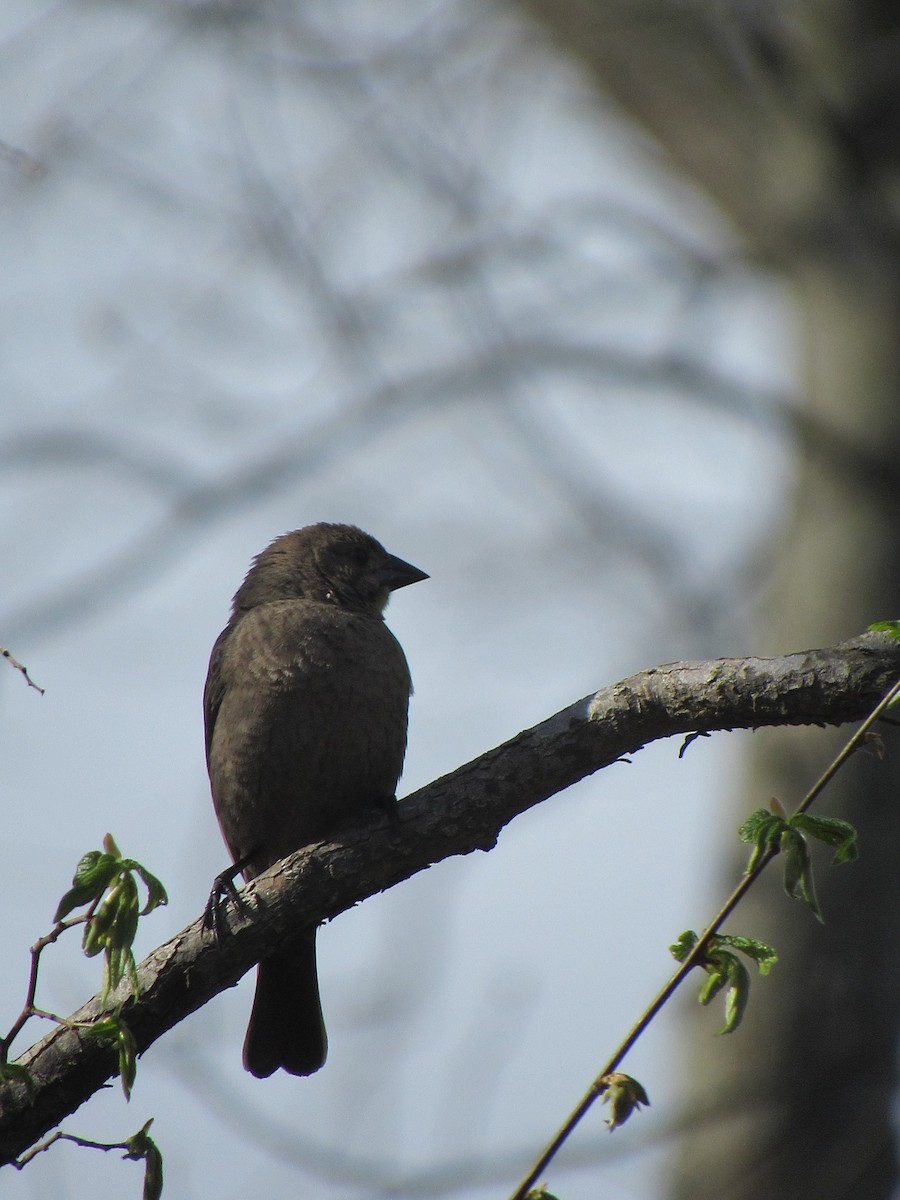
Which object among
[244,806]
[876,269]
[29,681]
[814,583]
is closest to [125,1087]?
[29,681]

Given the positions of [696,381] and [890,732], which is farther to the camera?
[696,381]

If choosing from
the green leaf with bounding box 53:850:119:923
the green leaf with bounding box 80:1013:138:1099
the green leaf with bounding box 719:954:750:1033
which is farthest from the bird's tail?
the green leaf with bounding box 719:954:750:1033

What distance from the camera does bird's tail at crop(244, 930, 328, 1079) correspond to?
4.20 m

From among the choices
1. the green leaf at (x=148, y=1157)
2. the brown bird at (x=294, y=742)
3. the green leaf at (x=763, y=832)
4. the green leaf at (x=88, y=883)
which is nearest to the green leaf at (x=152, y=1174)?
the green leaf at (x=148, y=1157)

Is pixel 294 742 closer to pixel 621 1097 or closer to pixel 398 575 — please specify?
pixel 398 575

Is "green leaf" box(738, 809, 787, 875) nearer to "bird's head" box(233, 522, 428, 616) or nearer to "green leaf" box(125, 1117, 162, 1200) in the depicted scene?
"green leaf" box(125, 1117, 162, 1200)

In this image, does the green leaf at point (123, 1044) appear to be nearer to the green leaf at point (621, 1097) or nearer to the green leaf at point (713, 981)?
the green leaf at point (621, 1097)

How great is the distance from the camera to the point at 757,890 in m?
6.24

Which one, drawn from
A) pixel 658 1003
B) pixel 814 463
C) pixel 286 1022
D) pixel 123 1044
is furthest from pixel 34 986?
pixel 814 463

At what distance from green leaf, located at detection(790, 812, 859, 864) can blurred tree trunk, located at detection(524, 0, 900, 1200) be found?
4.09 metres

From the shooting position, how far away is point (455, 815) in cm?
288

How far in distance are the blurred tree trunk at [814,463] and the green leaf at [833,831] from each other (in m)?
4.09

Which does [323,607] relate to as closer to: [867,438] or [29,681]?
[29,681]

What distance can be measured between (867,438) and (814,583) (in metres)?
0.81
